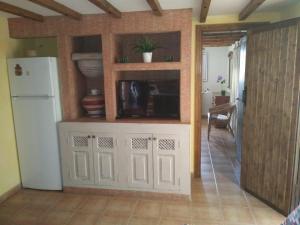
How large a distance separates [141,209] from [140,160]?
1.74ft

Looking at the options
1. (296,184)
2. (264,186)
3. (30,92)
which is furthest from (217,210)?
(30,92)

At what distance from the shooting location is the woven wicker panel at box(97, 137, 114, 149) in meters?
2.81

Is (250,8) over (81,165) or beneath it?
over

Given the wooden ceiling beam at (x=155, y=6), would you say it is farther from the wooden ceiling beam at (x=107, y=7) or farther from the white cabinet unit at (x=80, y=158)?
the white cabinet unit at (x=80, y=158)

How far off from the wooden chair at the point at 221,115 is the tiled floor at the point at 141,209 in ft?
7.07

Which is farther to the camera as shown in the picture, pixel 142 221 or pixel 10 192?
pixel 10 192

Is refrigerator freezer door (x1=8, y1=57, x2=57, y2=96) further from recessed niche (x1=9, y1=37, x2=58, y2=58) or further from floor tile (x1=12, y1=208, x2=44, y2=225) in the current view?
floor tile (x1=12, y1=208, x2=44, y2=225)

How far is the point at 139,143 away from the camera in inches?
108

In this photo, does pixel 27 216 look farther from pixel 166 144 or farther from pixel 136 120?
pixel 166 144

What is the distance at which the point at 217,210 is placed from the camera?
258 centimetres

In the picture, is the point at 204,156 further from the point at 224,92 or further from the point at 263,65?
the point at 224,92

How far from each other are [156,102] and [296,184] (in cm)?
171

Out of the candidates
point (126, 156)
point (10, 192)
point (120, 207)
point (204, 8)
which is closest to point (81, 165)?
point (126, 156)

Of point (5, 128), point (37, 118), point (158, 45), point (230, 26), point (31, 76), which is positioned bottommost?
point (5, 128)
